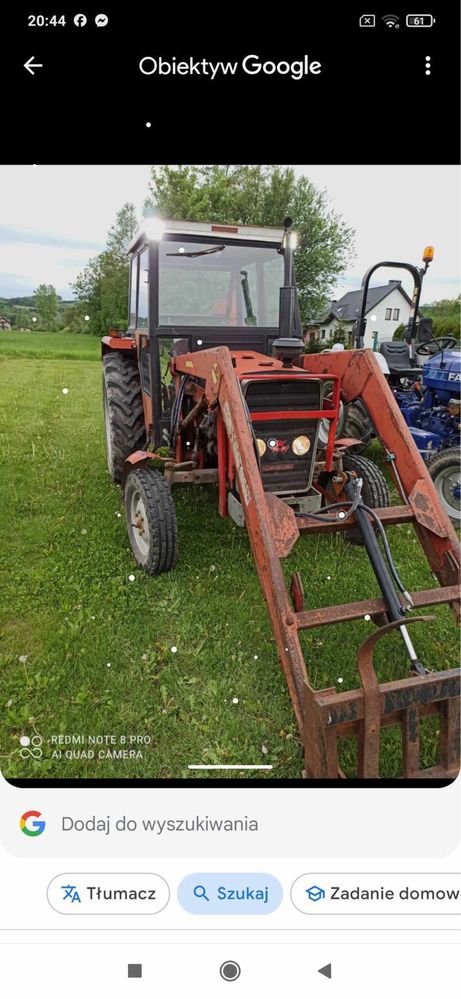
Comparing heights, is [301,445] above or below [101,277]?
below

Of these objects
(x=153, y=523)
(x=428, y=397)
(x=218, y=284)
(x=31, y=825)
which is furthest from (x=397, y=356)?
(x=31, y=825)

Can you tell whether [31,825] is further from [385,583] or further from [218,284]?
[218,284]

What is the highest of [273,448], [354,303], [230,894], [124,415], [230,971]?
[354,303]

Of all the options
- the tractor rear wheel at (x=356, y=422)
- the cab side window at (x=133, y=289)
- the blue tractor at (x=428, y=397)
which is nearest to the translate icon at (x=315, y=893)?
the blue tractor at (x=428, y=397)

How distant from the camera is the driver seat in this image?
589 cm

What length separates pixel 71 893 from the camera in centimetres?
143

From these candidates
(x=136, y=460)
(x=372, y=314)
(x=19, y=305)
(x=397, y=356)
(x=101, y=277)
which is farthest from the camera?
(x=397, y=356)

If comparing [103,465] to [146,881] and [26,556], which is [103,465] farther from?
[146,881]

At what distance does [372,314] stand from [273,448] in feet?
8.90
